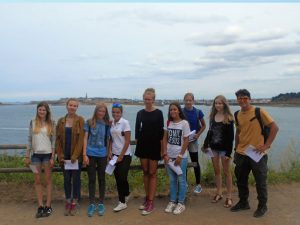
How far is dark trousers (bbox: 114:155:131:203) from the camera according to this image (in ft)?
19.4

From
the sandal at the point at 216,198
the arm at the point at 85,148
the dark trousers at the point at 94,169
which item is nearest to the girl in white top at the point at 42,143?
the arm at the point at 85,148

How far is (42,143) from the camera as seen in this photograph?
224 inches

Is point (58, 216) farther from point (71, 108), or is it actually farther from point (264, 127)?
point (264, 127)

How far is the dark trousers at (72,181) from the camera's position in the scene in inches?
229

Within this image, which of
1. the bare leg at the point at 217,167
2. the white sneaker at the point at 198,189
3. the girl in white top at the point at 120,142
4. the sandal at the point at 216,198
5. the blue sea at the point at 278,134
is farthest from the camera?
the blue sea at the point at 278,134

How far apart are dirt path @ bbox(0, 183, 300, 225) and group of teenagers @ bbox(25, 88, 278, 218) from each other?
134 mm

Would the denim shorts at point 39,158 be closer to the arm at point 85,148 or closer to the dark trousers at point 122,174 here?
the arm at point 85,148

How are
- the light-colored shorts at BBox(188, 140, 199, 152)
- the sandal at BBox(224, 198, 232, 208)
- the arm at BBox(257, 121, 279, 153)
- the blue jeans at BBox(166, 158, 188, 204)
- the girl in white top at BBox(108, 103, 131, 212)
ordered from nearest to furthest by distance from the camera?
the arm at BBox(257, 121, 279, 153) → the girl in white top at BBox(108, 103, 131, 212) → the blue jeans at BBox(166, 158, 188, 204) → the sandal at BBox(224, 198, 232, 208) → the light-colored shorts at BBox(188, 140, 199, 152)

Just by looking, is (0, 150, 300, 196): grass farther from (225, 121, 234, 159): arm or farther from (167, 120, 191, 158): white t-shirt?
(225, 121, 234, 159): arm

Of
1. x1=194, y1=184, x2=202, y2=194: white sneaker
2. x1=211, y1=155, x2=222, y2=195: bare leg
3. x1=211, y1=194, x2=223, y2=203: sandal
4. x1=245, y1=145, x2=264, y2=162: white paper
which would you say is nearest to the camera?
x1=245, y1=145, x2=264, y2=162: white paper

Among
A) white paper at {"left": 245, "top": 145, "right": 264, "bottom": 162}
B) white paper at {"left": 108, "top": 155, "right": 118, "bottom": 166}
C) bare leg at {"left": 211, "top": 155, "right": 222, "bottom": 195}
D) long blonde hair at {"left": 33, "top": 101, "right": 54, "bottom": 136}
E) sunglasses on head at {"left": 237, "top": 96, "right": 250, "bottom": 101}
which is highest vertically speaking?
sunglasses on head at {"left": 237, "top": 96, "right": 250, "bottom": 101}

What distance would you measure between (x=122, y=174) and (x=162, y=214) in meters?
0.85

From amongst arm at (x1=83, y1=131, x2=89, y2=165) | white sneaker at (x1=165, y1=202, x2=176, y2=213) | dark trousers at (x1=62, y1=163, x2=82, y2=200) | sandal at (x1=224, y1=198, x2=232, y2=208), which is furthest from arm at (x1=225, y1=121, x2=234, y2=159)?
dark trousers at (x1=62, y1=163, x2=82, y2=200)

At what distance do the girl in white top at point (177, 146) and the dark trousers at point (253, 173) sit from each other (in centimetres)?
84
